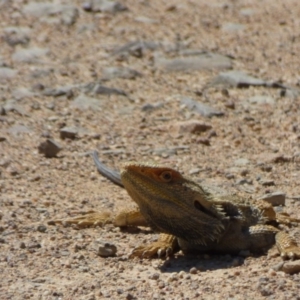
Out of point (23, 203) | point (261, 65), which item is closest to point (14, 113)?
point (23, 203)

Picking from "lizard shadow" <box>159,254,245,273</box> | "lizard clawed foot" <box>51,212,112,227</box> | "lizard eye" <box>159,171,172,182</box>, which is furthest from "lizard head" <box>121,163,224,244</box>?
"lizard clawed foot" <box>51,212,112,227</box>

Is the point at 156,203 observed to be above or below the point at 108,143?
above

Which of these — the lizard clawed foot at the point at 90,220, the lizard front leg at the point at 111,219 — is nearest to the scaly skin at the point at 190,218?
the lizard front leg at the point at 111,219

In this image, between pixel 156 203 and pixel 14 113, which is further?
pixel 14 113

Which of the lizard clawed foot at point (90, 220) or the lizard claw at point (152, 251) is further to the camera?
the lizard clawed foot at point (90, 220)

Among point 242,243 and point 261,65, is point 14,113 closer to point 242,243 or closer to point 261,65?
point 261,65

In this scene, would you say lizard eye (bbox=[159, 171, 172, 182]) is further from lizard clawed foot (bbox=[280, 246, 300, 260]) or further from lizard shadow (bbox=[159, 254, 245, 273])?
lizard clawed foot (bbox=[280, 246, 300, 260])

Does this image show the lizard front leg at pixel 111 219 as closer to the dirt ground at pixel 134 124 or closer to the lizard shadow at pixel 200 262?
the dirt ground at pixel 134 124
